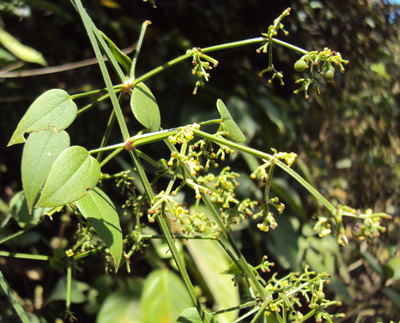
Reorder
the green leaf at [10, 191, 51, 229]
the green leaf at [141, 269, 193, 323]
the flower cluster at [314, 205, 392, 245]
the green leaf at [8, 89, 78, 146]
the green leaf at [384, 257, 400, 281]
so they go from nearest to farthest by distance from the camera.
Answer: the flower cluster at [314, 205, 392, 245] < the green leaf at [8, 89, 78, 146] < the green leaf at [10, 191, 51, 229] < the green leaf at [141, 269, 193, 323] < the green leaf at [384, 257, 400, 281]

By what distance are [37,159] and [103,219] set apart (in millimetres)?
129

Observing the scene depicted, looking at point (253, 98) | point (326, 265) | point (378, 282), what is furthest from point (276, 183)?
point (378, 282)

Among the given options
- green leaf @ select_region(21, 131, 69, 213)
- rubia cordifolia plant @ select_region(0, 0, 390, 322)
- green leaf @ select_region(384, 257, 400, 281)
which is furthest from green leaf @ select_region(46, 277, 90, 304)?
green leaf @ select_region(384, 257, 400, 281)

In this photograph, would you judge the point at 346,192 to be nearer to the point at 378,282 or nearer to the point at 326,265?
the point at 378,282

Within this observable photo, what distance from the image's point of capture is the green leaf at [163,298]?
0.94 metres

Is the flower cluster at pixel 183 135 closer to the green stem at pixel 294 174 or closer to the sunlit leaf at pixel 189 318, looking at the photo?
the green stem at pixel 294 174

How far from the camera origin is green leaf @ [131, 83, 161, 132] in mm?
480

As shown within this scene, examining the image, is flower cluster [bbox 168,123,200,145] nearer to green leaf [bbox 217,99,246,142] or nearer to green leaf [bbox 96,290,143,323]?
green leaf [bbox 217,99,246,142]

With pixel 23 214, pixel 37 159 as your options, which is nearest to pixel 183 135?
pixel 37 159

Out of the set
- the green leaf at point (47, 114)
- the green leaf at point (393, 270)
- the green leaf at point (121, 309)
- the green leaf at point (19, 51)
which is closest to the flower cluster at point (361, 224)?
the green leaf at point (47, 114)

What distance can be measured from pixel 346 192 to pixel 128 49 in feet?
4.31

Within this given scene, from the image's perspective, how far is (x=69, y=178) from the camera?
404mm

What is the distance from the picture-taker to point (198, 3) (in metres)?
1.32

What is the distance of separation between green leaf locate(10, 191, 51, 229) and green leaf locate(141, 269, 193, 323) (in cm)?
40
